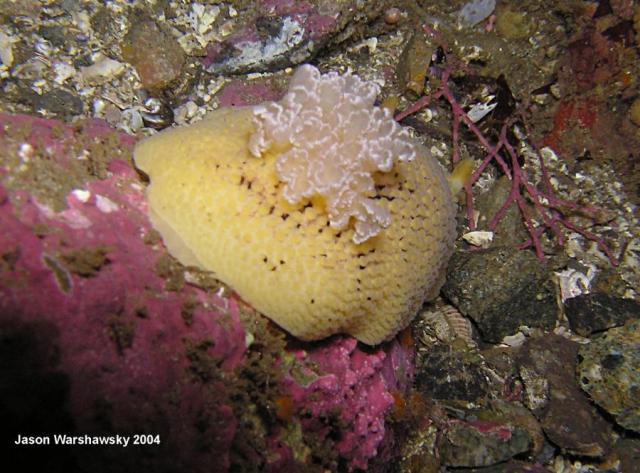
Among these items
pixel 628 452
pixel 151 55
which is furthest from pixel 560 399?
pixel 151 55

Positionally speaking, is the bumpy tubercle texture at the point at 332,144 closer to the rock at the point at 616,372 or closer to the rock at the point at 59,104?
the rock at the point at 59,104

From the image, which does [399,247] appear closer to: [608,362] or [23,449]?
[23,449]

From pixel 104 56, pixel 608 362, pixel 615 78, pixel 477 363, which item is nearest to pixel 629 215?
pixel 615 78

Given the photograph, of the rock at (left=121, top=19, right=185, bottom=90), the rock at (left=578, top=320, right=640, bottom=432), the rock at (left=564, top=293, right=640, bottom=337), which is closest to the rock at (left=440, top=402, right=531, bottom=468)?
the rock at (left=578, top=320, right=640, bottom=432)

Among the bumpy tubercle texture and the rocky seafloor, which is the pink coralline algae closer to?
the rocky seafloor

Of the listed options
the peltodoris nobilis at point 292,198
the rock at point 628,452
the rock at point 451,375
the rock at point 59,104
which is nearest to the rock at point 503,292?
the rock at point 451,375
